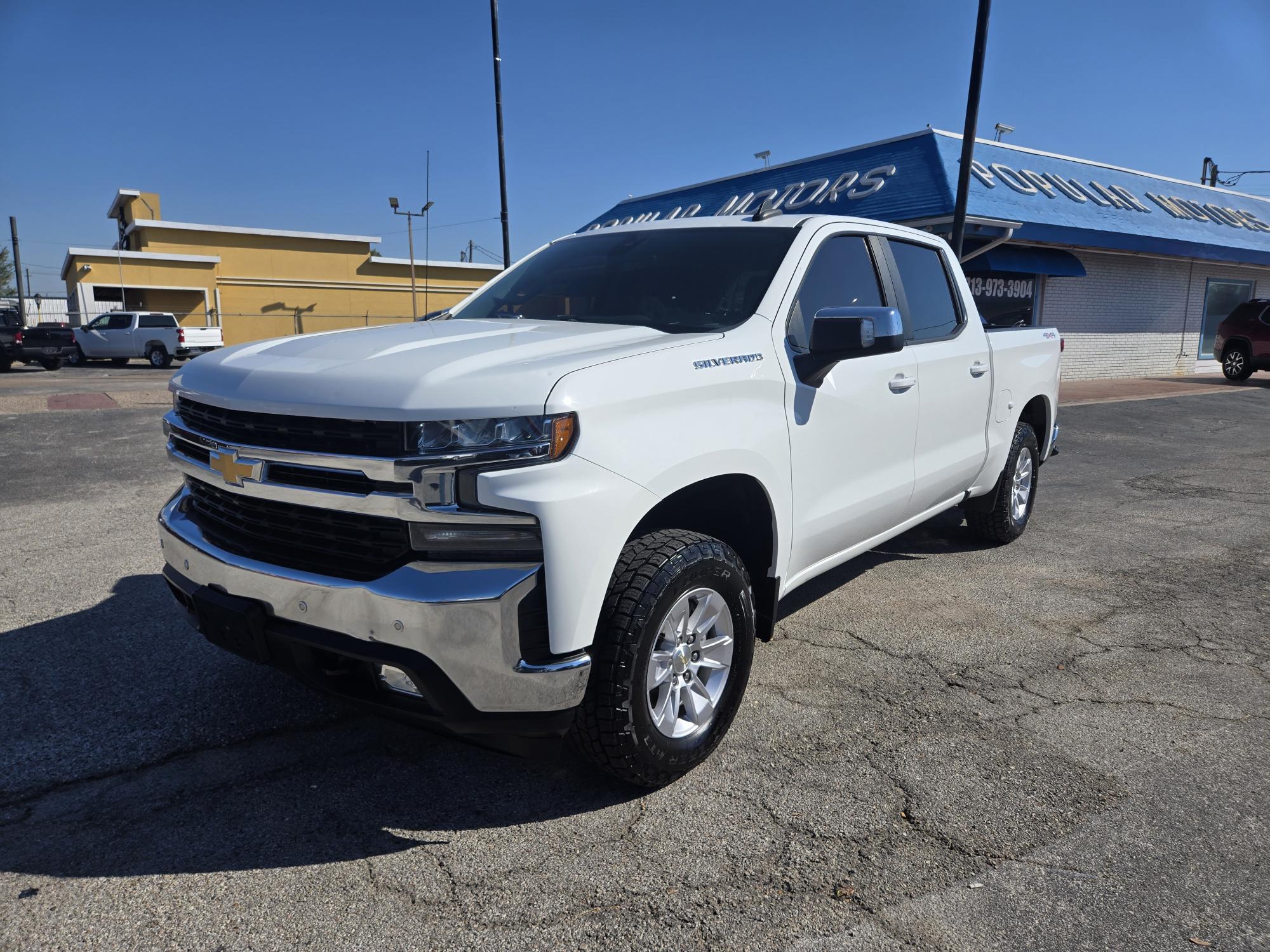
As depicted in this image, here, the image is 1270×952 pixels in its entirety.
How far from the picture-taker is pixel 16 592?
4.87m

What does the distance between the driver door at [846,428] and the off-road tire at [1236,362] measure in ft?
71.6

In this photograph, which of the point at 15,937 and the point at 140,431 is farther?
the point at 140,431

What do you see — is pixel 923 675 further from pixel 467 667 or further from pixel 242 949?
pixel 242 949

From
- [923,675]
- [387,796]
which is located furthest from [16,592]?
[923,675]

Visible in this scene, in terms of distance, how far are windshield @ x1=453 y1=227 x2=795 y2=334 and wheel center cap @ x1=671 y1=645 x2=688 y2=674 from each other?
45.9 inches

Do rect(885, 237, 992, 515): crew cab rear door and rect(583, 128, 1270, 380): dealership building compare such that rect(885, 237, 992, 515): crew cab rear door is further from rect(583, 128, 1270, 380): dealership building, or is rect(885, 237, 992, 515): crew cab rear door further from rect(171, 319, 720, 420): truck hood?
rect(583, 128, 1270, 380): dealership building

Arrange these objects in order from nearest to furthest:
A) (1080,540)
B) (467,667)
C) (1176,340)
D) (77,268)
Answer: (467,667) < (1080,540) < (1176,340) < (77,268)

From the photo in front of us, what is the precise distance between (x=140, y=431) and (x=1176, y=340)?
2449 centimetres

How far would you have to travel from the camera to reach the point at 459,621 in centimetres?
238

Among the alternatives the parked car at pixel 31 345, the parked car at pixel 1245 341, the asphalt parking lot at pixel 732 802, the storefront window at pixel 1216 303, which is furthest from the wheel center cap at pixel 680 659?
the parked car at pixel 31 345

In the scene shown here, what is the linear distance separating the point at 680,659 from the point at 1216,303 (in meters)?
28.1

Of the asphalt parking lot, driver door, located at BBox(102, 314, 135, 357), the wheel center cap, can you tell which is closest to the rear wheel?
the asphalt parking lot

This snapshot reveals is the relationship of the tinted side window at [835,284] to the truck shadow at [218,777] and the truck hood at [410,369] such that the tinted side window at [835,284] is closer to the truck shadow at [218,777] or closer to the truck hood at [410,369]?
the truck hood at [410,369]

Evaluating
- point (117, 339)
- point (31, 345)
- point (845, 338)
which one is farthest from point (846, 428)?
point (117, 339)
